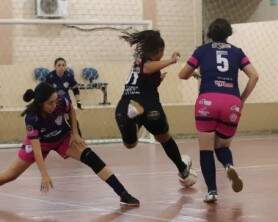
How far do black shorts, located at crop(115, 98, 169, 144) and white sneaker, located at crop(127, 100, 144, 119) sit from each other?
28 millimetres

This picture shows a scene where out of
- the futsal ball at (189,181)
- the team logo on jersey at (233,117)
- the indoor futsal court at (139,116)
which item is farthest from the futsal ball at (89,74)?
the team logo on jersey at (233,117)

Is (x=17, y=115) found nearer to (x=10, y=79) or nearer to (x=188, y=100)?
(x=10, y=79)

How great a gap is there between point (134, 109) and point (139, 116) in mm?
82

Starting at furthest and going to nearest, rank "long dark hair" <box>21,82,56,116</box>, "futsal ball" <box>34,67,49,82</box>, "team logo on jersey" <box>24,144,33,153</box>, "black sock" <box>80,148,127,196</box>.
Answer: "futsal ball" <box>34,67,49,82</box> → "team logo on jersey" <box>24,144,33,153</box> → "black sock" <box>80,148,127,196</box> → "long dark hair" <box>21,82,56,116</box>

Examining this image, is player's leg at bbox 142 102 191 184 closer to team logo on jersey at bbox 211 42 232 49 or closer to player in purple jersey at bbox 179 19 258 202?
player in purple jersey at bbox 179 19 258 202

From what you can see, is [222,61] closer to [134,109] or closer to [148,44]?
[148,44]

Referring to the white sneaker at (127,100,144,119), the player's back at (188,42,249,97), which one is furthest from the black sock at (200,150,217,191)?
the white sneaker at (127,100,144,119)

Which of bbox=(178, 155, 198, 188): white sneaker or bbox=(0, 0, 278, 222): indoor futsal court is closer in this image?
bbox=(0, 0, 278, 222): indoor futsal court

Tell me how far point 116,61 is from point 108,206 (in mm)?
10552

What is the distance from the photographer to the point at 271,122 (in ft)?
52.4

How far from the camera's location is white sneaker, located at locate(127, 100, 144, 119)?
7.12 metres

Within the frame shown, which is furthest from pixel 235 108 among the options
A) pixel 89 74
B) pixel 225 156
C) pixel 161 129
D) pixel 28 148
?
pixel 89 74

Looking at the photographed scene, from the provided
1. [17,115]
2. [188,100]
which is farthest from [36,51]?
[188,100]

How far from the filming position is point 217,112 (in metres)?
6.25
